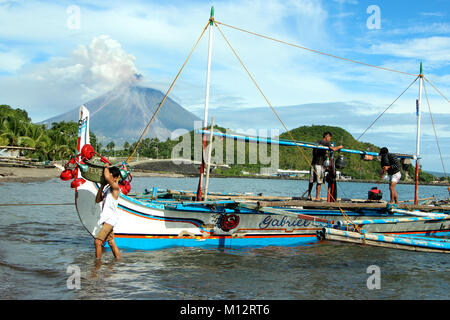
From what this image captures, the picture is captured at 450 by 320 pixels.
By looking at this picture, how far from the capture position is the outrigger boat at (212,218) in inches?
358

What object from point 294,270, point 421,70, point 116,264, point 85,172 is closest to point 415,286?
point 294,270

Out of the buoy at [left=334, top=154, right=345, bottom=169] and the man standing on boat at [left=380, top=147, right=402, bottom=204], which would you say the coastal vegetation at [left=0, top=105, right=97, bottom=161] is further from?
the man standing on boat at [left=380, top=147, right=402, bottom=204]

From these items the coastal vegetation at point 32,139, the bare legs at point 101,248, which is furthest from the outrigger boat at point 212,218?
the coastal vegetation at point 32,139

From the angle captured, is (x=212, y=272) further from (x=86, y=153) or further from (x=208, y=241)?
(x=86, y=153)

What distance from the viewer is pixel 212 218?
10328 millimetres

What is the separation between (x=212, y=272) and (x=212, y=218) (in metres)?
1.97

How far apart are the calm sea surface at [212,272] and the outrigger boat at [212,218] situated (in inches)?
13.9

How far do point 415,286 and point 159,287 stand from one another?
5562 mm

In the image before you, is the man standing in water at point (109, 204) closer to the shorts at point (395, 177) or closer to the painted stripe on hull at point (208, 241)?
the painted stripe on hull at point (208, 241)

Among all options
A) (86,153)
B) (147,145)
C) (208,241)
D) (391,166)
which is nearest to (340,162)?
(391,166)

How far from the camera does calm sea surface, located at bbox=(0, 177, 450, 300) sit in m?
7.19

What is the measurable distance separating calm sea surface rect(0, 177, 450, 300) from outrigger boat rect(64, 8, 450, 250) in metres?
0.35

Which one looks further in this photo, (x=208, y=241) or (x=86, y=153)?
(x=208, y=241)

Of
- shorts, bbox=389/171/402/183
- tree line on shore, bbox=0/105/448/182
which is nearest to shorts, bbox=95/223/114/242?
shorts, bbox=389/171/402/183
